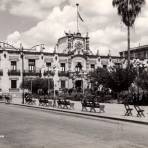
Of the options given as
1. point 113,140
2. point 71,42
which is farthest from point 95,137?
point 71,42

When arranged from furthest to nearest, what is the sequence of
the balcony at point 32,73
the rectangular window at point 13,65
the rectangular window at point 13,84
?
the rectangular window at point 13,65
the balcony at point 32,73
the rectangular window at point 13,84

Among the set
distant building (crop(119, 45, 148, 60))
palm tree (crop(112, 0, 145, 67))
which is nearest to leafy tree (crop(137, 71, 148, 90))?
palm tree (crop(112, 0, 145, 67))

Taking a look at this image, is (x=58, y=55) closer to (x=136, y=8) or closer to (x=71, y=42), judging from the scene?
(x=71, y=42)

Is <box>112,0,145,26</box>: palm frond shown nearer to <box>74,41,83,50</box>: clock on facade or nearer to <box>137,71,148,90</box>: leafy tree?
<box>137,71,148,90</box>: leafy tree

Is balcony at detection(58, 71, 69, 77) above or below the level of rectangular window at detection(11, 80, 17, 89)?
above

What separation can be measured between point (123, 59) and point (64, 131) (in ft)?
211

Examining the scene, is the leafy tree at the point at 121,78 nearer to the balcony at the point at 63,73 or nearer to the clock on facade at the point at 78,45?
the balcony at the point at 63,73

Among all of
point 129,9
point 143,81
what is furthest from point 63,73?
point 143,81

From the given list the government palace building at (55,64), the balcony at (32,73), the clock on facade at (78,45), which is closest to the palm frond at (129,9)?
the government palace building at (55,64)

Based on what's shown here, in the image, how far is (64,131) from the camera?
50.0 ft

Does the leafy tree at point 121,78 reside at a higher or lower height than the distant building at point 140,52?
lower

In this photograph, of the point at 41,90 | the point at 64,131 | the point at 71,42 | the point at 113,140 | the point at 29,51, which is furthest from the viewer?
the point at 71,42

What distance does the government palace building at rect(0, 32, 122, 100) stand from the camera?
215ft

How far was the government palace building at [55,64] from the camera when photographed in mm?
65625
